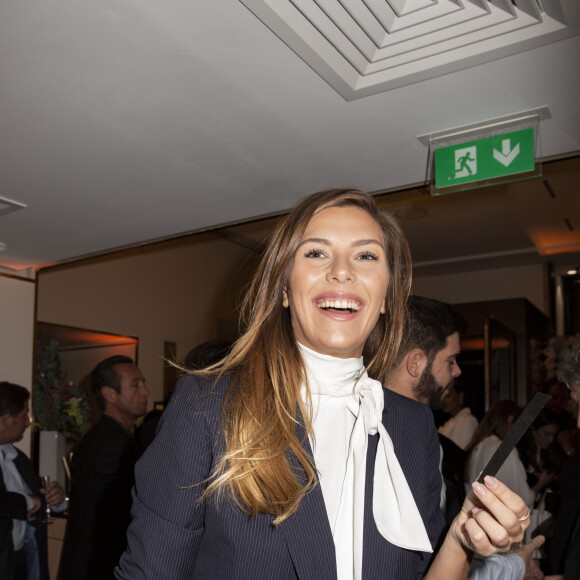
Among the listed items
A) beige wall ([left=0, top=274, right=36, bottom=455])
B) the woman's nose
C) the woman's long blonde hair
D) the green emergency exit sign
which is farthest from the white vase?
the woman's nose

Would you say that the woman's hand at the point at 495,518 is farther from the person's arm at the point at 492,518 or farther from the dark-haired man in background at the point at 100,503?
the dark-haired man in background at the point at 100,503

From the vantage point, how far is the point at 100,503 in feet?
9.78

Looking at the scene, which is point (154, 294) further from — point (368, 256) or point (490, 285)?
point (368, 256)

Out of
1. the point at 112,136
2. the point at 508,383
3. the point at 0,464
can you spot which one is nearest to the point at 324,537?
the point at 112,136

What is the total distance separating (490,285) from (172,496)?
7.57 m

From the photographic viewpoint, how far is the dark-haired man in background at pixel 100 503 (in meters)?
2.88

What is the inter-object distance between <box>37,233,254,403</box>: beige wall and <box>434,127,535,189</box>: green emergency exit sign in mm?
3909

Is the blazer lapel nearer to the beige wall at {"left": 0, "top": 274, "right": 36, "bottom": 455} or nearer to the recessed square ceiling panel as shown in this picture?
the recessed square ceiling panel

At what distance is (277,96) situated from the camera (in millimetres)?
2344

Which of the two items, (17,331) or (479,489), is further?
(17,331)

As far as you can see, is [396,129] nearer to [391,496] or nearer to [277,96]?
[277,96]

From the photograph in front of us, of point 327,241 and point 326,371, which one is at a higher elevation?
point 327,241

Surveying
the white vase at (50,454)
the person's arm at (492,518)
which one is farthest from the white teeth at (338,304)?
the white vase at (50,454)

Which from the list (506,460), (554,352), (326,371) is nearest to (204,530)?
(326,371)
